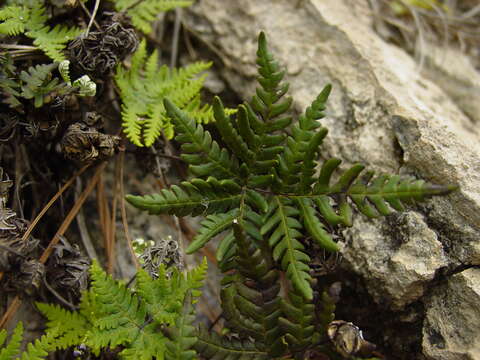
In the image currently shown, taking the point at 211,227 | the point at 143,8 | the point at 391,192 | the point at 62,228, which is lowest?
the point at 62,228

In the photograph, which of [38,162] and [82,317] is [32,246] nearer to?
[82,317]

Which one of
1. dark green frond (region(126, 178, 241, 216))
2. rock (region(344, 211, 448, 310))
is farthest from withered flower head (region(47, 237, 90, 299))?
rock (region(344, 211, 448, 310))

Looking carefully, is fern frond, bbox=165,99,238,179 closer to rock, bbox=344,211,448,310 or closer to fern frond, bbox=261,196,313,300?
fern frond, bbox=261,196,313,300

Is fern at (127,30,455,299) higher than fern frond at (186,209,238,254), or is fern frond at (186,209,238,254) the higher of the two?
fern at (127,30,455,299)

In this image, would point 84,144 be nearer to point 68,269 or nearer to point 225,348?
point 68,269

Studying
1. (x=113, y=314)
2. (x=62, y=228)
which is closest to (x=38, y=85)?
(x=62, y=228)

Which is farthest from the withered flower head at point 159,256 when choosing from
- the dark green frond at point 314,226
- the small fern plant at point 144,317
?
the dark green frond at point 314,226

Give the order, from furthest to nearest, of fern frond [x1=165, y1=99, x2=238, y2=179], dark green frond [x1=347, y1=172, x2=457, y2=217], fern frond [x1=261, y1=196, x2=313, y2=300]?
1. fern frond [x1=165, y1=99, x2=238, y2=179]
2. fern frond [x1=261, y1=196, x2=313, y2=300]
3. dark green frond [x1=347, y1=172, x2=457, y2=217]
